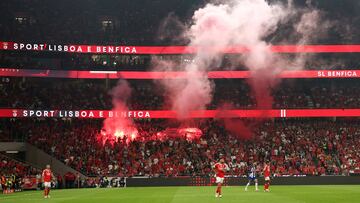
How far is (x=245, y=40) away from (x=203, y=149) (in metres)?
14.4

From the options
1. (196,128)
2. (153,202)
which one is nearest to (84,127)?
(196,128)

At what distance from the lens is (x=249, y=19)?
5672 cm

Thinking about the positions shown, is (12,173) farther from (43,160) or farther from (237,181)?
(237,181)

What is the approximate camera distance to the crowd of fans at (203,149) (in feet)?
161

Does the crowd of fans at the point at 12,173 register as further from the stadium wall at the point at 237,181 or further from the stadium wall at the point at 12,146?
the stadium wall at the point at 237,181

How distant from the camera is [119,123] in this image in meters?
61.4

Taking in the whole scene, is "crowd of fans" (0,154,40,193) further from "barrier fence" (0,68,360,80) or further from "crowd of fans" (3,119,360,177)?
"barrier fence" (0,68,360,80)

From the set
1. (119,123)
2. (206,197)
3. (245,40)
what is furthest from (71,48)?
(206,197)

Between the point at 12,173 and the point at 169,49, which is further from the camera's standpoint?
the point at 169,49

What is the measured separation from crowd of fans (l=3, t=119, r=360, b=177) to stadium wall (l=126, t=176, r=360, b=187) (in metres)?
2.27

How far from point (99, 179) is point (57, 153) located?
7.48 m

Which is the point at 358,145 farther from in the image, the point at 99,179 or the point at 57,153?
the point at 57,153

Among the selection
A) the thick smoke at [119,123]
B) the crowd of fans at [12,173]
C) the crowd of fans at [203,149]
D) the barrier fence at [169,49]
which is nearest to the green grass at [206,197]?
the crowd of fans at [12,173]

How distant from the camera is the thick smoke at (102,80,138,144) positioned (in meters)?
58.8
